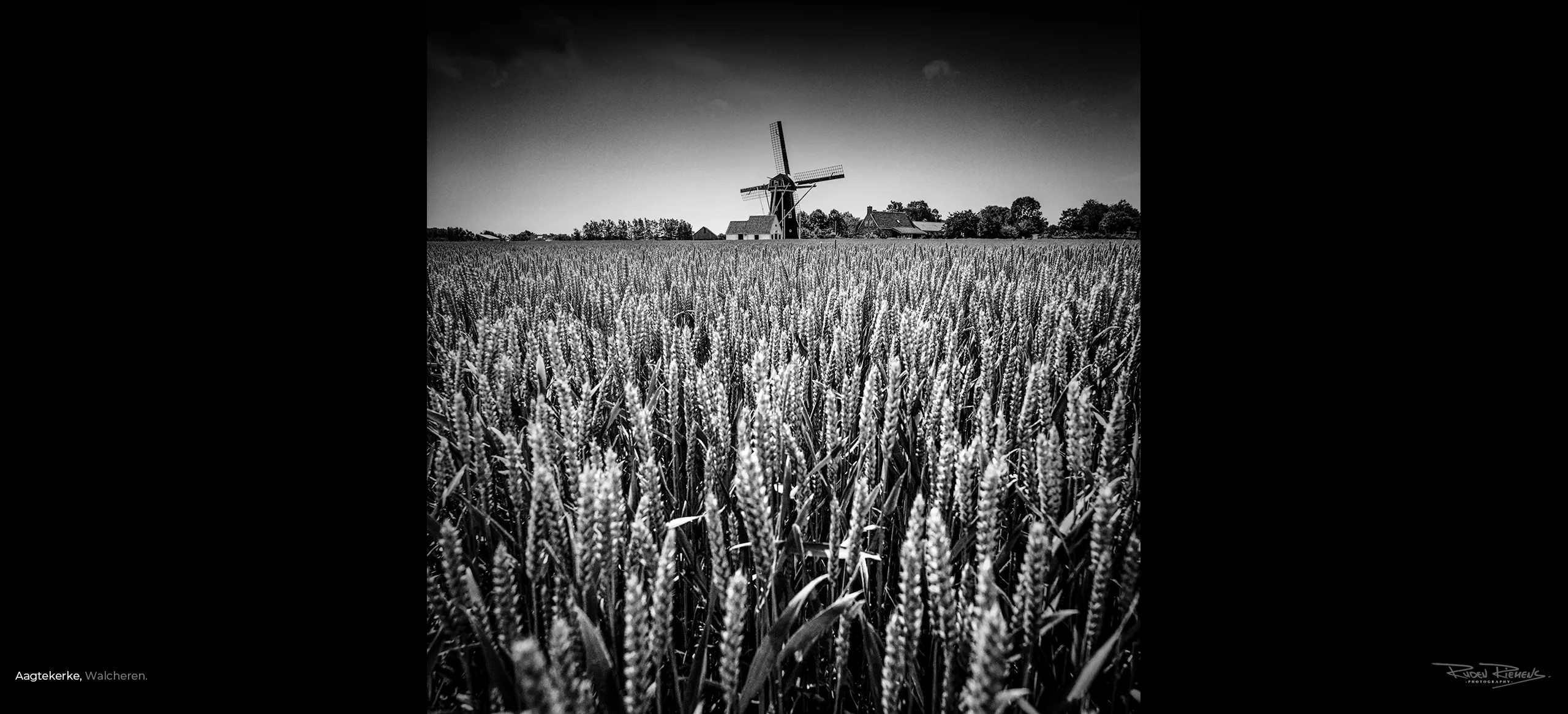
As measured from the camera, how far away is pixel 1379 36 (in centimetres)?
91

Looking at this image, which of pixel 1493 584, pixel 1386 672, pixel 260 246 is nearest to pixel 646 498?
pixel 260 246

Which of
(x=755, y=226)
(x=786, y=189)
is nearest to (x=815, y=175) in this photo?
(x=786, y=189)

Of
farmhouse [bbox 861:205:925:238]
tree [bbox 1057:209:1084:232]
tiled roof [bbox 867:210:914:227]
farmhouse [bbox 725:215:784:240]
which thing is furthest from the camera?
farmhouse [bbox 725:215:784:240]

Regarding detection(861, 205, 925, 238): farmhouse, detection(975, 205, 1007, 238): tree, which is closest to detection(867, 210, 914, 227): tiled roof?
detection(861, 205, 925, 238): farmhouse

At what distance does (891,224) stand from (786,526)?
74.0ft

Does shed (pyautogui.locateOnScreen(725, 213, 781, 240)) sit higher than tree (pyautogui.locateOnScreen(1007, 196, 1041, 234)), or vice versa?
shed (pyautogui.locateOnScreen(725, 213, 781, 240))

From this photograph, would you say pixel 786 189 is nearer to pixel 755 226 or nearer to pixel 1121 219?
pixel 755 226

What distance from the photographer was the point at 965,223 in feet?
16.6

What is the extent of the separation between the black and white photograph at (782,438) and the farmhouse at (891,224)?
24.3 ft

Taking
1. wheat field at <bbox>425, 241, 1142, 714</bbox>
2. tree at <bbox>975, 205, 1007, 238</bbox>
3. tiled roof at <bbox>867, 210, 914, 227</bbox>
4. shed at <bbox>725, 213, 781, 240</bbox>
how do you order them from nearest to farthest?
1. wheat field at <bbox>425, 241, 1142, 714</bbox>
2. tree at <bbox>975, 205, 1007, 238</bbox>
3. tiled roof at <bbox>867, 210, 914, 227</bbox>
4. shed at <bbox>725, 213, 781, 240</bbox>

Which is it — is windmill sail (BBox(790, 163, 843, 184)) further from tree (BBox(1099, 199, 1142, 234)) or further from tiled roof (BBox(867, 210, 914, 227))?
tree (BBox(1099, 199, 1142, 234))

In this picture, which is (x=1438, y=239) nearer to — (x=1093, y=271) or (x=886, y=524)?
(x=886, y=524)

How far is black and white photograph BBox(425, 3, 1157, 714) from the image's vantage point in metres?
0.64

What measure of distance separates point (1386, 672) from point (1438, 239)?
70cm
